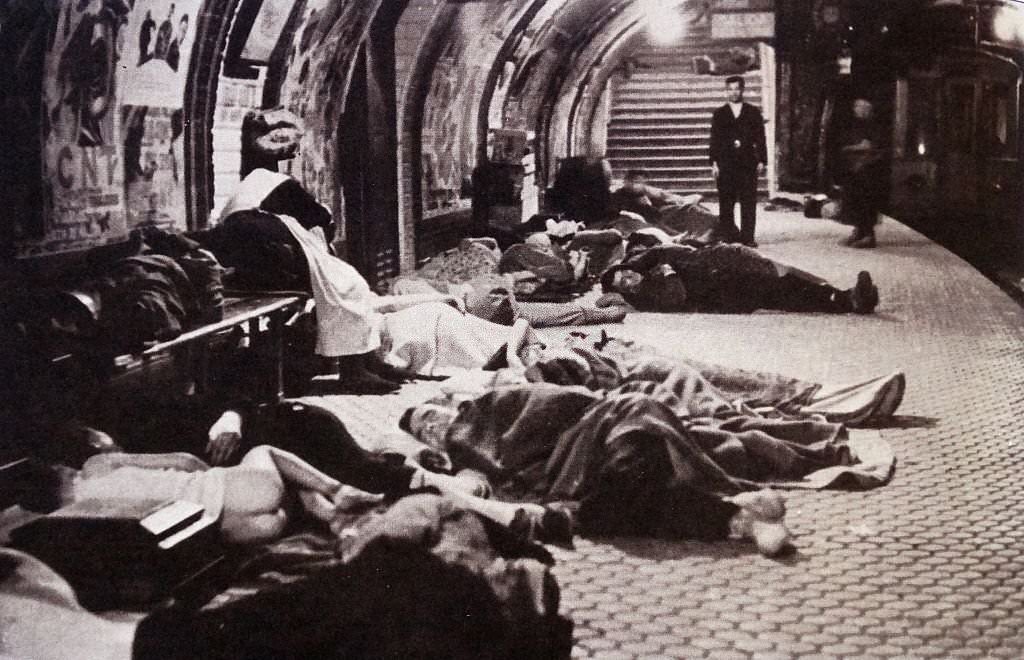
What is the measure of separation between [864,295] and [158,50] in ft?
Result: 11.6

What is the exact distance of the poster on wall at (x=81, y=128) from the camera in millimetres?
4805

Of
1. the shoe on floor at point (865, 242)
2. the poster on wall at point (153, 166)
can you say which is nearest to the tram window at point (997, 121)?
the shoe on floor at point (865, 242)

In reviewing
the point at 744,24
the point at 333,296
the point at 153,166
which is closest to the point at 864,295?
the point at 744,24

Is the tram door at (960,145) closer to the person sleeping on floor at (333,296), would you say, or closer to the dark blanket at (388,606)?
the person sleeping on floor at (333,296)

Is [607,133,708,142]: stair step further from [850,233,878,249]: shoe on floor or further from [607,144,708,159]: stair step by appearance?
[850,233,878,249]: shoe on floor

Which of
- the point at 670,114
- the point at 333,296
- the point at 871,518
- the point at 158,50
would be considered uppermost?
the point at 158,50

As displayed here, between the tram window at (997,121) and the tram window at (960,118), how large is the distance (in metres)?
0.05

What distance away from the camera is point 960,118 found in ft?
A: 14.9

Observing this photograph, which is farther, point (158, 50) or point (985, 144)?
point (158, 50)

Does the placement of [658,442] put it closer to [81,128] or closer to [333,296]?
[333,296]

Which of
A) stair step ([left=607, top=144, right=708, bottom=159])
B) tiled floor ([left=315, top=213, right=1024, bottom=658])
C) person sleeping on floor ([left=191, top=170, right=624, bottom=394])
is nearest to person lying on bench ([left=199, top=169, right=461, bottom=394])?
person sleeping on floor ([left=191, top=170, right=624, bottom=394])

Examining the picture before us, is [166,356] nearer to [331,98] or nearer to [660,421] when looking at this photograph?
[660,421]

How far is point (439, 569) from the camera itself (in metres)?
3.94

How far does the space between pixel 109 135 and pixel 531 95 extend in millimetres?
3149
